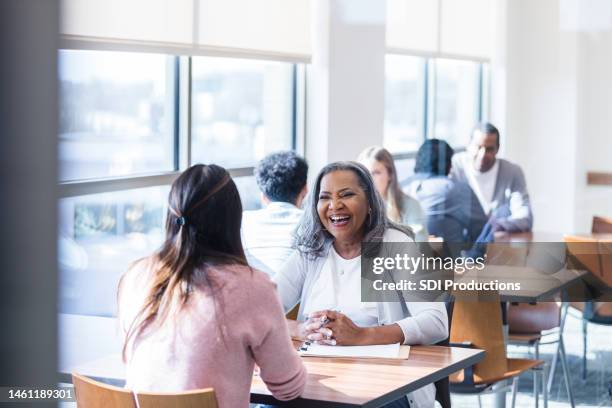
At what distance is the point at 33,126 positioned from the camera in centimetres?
332

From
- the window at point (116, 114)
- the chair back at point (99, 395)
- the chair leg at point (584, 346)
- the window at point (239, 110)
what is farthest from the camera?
the window at point (239, 110)

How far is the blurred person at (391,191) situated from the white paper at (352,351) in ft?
6.60

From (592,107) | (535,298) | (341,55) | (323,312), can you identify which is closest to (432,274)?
(535,298)

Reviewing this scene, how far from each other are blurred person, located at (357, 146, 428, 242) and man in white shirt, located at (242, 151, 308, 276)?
790mm

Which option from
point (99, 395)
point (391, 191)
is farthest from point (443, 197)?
point (99, 395)

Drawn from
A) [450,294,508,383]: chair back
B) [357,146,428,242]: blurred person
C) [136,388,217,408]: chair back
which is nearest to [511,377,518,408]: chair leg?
[450,294,508,383]: chair back

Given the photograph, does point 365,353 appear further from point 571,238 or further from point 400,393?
point 571,238

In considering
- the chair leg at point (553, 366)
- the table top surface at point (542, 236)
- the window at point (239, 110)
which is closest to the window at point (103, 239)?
the window at point (239, 110)

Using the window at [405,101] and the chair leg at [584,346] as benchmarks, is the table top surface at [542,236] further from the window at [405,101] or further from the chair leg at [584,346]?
the window at [405,101]

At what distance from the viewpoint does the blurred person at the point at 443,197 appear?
4855mm

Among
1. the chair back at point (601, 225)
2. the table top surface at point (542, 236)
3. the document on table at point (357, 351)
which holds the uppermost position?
the chair back at point (601, 225)

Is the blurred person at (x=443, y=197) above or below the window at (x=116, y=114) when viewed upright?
below

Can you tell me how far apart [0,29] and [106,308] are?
178 centimetres

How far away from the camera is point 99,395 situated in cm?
259
